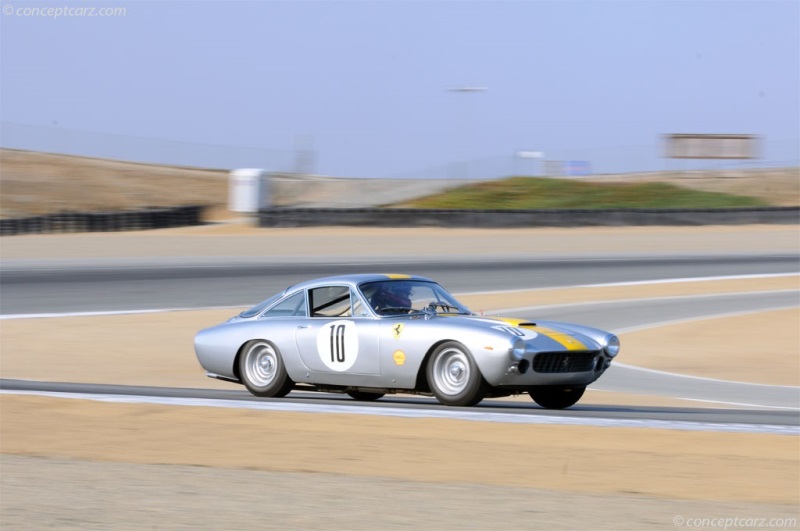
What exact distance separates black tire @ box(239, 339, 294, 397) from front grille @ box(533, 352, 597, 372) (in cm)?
231

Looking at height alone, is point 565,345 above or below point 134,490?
above

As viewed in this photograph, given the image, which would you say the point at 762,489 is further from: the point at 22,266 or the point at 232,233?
the point at 232,233

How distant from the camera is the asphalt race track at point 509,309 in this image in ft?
27.3

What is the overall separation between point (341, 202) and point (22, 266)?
18.7 meters

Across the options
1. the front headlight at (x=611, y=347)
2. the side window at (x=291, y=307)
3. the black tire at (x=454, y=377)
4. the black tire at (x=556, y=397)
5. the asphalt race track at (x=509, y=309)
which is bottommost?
the asphalt race track at (x=509, y=309)

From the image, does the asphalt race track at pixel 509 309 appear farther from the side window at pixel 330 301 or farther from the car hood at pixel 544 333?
the side window at pixel 330 301

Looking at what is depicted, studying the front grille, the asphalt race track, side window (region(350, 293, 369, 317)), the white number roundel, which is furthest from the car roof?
the front grille

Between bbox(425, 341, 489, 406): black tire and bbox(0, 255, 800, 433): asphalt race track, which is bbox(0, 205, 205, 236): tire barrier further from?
bbox(425, 341, 489, 406): black tire

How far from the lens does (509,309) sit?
18.2 m

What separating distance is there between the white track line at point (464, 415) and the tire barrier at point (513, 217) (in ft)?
78.5

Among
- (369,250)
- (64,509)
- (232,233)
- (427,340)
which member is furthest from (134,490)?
(232,233)

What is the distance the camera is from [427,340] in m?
7.94

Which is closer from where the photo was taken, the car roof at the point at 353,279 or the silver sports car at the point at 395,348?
the silver sports car at the point at 395,348

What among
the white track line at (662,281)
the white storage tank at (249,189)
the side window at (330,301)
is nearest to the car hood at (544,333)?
the side window at (330,301)
